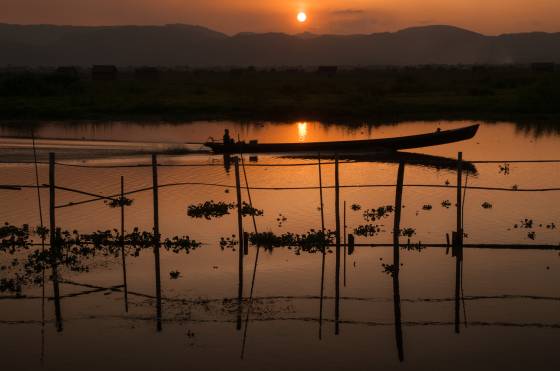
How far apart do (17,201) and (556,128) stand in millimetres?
27414

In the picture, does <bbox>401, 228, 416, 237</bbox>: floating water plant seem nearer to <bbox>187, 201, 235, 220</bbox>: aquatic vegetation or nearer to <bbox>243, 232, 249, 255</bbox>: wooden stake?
<bbox>243, 232, 249, 255</bbox>: wooden stake

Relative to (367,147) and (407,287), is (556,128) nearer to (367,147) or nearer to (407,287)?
(367,147)

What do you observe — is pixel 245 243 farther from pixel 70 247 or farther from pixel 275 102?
pixel 275 102

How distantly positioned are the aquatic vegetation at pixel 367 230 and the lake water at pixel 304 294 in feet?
0.37

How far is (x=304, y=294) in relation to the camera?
1175 cm

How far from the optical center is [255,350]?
9.61 m

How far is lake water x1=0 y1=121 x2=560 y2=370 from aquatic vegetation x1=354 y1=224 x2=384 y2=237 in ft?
0.37

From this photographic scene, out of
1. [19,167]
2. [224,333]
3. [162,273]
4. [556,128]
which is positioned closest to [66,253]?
[162,273]

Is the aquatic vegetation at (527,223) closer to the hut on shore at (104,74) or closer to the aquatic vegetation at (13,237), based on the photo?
the aquatic vegetation at (13,237)

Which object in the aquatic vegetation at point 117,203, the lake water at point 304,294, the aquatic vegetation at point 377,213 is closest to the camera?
the lake water at point 304,294

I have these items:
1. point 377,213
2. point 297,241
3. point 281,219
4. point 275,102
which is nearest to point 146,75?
point 275,102

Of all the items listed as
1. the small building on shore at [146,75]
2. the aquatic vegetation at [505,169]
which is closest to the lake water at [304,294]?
the aquatic vegetation at [505,169]

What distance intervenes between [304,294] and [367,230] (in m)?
4.08

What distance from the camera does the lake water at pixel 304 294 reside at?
31.3 feet
